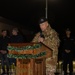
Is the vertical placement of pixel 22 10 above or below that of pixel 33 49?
above

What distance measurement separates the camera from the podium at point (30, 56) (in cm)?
470

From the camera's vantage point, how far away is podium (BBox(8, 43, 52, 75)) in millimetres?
4699

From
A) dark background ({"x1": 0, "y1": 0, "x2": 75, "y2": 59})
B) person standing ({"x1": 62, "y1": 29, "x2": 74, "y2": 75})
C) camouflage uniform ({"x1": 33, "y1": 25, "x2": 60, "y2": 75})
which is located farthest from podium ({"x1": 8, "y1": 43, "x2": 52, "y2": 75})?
dark background ({"x1": 0, "y1": 0, "x2": 75, "y2": 59})

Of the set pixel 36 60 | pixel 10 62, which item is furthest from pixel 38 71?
pixel 10 62

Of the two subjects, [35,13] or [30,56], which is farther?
[35,13]

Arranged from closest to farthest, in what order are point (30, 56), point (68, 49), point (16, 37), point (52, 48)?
point (30, 56) → point (52, 48) → point (68, 49) → point (16, 37)

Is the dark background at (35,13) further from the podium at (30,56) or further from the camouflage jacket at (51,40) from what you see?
the podium at (30,56)

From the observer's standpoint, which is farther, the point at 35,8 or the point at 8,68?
the point at 35,8

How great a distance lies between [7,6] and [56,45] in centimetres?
1214

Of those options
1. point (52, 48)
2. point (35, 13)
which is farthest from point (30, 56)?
point (35, 13)

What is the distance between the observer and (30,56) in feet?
15.4

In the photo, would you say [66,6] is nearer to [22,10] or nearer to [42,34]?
[22,10]

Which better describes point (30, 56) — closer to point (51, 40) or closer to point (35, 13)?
point (51, 40)

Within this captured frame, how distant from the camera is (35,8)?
62.0 feet
